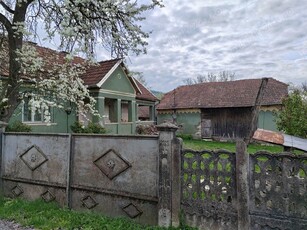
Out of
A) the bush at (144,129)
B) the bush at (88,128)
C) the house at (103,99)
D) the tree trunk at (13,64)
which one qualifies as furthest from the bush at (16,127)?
the bush at (144,129)

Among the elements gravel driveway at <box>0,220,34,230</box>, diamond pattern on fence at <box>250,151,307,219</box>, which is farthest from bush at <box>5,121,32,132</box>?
diamond pattern on fence at <box>250,151,307,219</box>

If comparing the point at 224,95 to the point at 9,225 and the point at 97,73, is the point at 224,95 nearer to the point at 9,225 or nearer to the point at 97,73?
the point at 97,73

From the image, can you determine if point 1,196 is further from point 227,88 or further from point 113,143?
point 227,88

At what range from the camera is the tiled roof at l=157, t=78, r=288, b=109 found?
818 inches

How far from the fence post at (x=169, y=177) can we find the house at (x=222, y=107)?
1705 centimetres

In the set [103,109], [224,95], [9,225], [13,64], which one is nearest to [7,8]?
[13,64]

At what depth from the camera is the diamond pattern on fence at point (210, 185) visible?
380 cm

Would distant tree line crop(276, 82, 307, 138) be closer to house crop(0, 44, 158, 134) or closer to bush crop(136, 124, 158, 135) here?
house crop(0, 44, 158, 134)

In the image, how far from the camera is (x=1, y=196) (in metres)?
5.93

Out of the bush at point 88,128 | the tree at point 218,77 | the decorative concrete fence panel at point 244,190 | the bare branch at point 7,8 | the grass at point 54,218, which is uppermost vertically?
the tree at point 218,77

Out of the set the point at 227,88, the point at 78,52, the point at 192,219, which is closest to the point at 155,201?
the point at 192,219

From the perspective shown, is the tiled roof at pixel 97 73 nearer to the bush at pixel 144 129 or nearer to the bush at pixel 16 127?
the bush at pixel 16 127

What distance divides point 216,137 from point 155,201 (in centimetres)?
1873

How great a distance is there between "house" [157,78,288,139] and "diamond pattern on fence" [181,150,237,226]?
1700 centimetres
